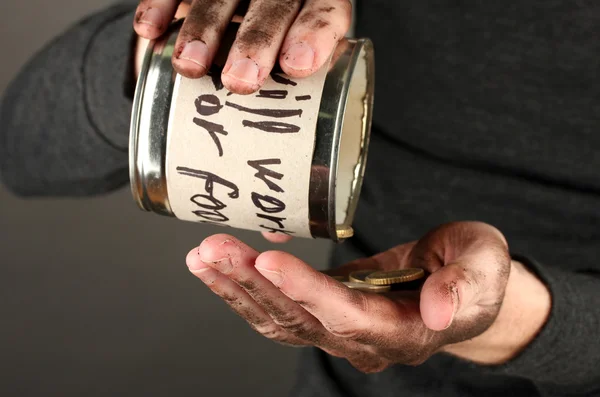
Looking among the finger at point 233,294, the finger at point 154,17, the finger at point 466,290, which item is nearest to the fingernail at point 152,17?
the finger at point 154,17

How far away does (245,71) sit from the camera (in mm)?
545

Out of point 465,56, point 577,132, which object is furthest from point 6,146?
point 577,132

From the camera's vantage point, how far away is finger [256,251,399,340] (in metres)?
0.48

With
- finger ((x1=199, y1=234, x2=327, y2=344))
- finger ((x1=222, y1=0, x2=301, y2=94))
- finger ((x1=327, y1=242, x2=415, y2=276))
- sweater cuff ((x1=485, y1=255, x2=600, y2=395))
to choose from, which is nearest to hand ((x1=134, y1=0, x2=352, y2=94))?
finger ((x1=222, y1=0, x2=301, y2=94))

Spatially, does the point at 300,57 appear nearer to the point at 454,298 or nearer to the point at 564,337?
the point at 454,298

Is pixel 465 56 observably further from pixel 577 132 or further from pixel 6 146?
pixel 6 146

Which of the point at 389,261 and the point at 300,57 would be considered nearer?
the point at 300,57

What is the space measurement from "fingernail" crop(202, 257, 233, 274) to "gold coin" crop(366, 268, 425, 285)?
0.55ft

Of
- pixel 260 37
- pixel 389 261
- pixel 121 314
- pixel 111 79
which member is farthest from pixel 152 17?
pixel 121 314

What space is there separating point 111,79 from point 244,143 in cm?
34

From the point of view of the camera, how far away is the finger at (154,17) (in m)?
0.62

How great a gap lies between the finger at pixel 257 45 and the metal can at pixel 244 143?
0.09 ft

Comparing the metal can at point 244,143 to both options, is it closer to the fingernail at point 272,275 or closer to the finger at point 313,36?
the finger at point 313,36

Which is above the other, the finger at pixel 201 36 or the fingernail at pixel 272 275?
the finger at pixel 201 36
